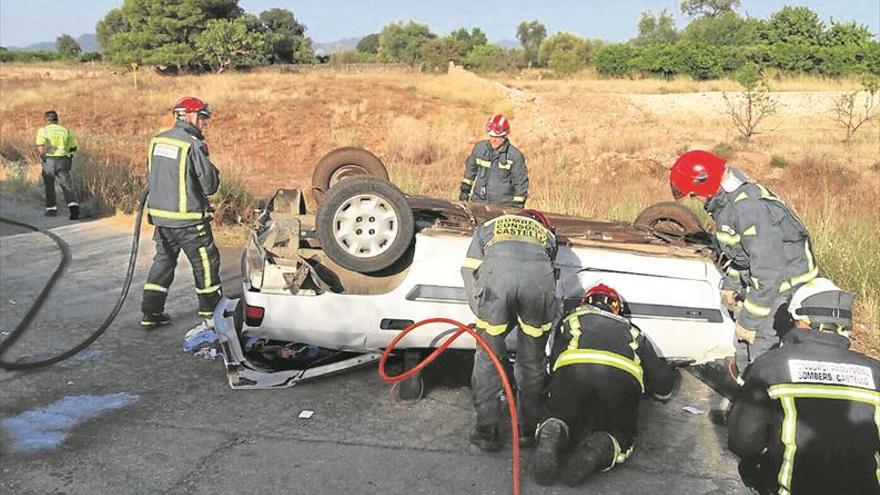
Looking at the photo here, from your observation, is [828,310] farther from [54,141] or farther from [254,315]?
[54,141]

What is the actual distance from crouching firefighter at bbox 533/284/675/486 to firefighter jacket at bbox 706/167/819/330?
35.2 inches

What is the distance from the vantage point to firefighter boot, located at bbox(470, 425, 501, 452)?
402 centimetres

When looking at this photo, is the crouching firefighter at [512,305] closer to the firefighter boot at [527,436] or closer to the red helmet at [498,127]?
the firefighter boot at [527,436]

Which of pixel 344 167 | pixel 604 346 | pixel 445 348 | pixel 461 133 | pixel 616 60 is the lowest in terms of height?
pixel 461 133

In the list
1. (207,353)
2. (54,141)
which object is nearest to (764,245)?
(207,353)

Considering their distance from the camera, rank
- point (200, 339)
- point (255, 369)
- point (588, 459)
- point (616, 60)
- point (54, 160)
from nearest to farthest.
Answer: point (588, 459), point (255, 369), point (200, 339), point (54, 160), point (616, 60)

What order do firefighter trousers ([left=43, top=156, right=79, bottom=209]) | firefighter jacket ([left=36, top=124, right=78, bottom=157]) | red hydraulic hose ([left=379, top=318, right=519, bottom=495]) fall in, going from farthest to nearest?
firefighter jacket ([left=36, top=124, right=78, bottom=157]) → firefighter trousers ([left=43, top=156, right=79, bottom=209]) → red hydraulic hose ([left=379, top=318, right=519, bottom=495])

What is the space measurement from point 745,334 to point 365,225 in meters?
2.45

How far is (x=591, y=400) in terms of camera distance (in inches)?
149

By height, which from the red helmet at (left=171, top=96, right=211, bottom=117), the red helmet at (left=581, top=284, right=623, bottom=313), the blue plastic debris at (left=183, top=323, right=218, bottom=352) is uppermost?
the red helmet at (left=171, top=96, right=211, bottom=117)

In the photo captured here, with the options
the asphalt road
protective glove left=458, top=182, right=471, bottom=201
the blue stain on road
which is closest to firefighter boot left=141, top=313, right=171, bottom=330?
the asphalt road

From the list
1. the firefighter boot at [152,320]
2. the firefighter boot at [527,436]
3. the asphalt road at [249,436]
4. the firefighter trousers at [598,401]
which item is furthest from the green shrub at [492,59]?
the firefighter trousers at [598,401]

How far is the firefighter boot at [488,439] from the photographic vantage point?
402 cm

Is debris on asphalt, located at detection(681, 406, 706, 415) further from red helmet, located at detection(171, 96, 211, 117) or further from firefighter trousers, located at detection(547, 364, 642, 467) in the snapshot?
red helmet, located at detection(171, 96, 211, 117)
